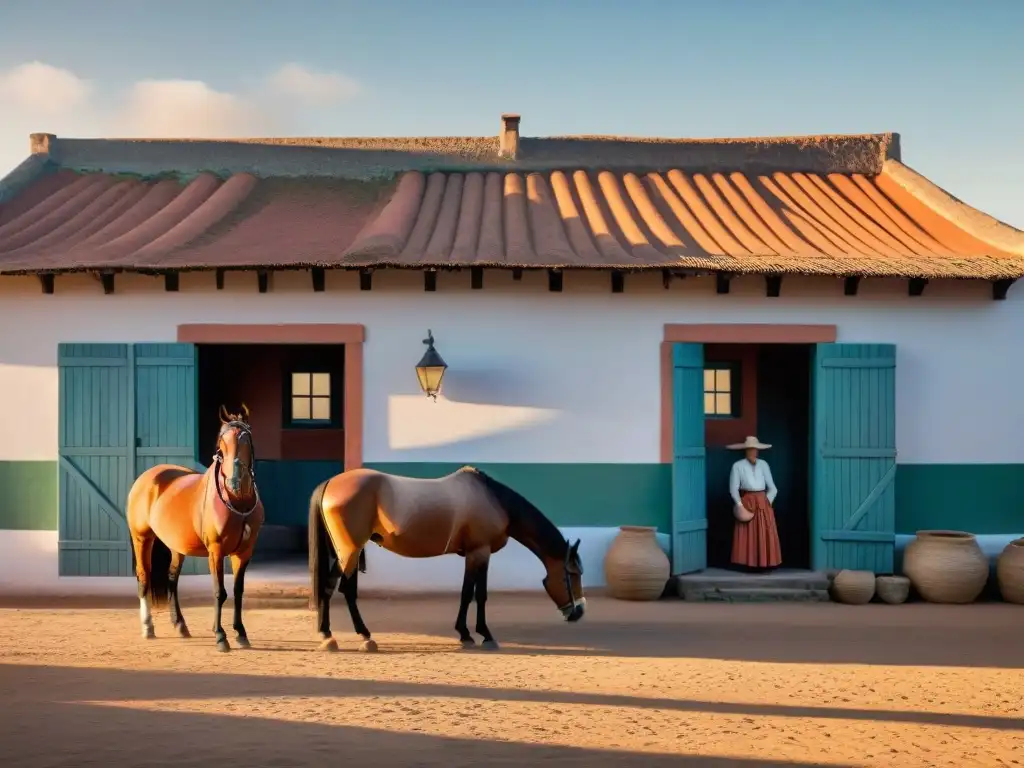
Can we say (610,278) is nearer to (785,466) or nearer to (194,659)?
(785,466)

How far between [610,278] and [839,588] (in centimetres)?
386

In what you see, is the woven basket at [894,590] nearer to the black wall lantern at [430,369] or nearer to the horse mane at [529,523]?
the horse mane at [529,523]

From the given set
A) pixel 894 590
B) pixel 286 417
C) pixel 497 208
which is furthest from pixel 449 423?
pixel 894 590

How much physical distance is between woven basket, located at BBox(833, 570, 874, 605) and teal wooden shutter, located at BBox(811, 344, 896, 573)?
0.25m

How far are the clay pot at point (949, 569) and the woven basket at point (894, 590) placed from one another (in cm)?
14

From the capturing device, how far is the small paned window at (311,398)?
13.8 meters

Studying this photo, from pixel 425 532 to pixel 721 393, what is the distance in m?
5.66

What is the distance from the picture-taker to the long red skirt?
11289mm

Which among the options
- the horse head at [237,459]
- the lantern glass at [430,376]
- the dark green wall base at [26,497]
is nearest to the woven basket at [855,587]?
the lantern glass at [430,376]

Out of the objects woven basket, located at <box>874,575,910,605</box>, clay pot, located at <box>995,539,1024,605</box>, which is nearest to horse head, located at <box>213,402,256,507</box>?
woven basket, located at <box>874,575,910,605</box>

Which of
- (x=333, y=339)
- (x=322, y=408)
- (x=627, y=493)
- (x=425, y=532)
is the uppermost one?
(x=333, y=339)

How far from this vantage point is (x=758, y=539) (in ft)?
37.2

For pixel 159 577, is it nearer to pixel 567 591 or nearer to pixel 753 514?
pixel 567 591

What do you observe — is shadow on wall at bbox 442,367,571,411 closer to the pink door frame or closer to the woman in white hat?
the pink door frame
